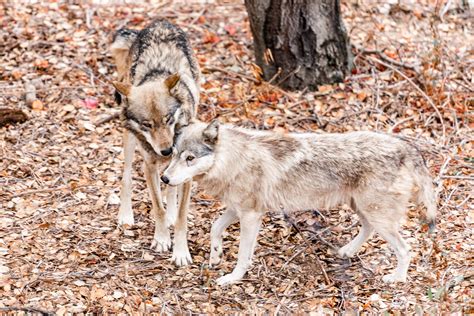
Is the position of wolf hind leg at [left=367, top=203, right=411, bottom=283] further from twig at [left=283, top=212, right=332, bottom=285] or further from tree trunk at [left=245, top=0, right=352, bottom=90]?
tree trunk at [left=245, top=0, right=352, bottom=90]

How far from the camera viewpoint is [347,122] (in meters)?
9.44

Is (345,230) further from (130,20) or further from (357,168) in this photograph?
(130,20)

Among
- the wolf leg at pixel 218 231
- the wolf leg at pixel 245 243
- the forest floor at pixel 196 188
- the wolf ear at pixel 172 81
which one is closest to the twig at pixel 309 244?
the forest floor at pixel 196 188

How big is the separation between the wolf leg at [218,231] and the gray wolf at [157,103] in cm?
25

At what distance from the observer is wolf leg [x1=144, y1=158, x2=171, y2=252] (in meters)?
7.55

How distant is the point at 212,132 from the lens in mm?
6645

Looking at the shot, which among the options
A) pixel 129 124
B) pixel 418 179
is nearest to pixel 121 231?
pixel 129 124

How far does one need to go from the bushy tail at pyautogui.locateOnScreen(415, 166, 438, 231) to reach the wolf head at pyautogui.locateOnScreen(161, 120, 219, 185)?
1.81 metres

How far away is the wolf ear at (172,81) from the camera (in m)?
7.16

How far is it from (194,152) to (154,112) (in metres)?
0.65

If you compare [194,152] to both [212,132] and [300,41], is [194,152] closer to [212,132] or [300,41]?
[212,132]

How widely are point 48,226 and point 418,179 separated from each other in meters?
3.62

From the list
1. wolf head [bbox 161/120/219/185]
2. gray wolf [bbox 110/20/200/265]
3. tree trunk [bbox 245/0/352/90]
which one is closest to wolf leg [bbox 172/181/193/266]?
gray wolf [bbox 110/20/200/265]

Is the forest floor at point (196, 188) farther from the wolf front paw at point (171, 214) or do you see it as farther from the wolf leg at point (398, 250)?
the wolf front paw at point (171, 214)
